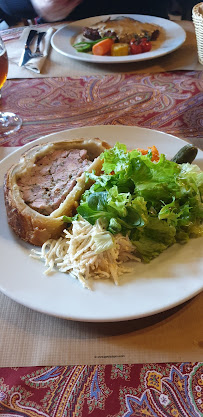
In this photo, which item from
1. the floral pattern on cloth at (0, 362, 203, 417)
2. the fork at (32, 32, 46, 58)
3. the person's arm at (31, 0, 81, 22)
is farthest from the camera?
the person's arm at (31, 0, 81, 22)

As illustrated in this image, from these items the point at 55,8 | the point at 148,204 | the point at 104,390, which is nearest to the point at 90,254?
the point at 148,204

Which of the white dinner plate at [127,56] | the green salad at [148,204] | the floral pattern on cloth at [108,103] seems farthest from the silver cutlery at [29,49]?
the green salad at [148,204]

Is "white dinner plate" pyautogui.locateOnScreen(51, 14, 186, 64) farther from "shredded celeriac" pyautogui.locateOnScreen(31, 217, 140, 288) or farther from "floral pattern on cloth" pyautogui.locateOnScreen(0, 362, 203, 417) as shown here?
"floral pattern on cloth" pyautogui.locateOnScreen(0, 362, 203, 417)

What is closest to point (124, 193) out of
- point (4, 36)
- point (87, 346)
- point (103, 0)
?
point (87, 346)

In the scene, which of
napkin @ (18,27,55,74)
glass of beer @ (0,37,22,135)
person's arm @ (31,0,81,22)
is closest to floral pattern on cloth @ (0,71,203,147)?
glass of beer @ (0,37,22,135)

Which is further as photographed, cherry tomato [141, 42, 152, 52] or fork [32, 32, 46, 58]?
fork [32, 32, 46, 58]

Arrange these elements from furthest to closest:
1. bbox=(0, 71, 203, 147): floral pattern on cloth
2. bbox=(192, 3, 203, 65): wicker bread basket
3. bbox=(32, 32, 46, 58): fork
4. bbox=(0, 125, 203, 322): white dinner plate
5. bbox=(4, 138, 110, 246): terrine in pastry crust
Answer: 1. bbox=(32, 32, 46, 58): fork
2. bbox=(192, 3, 203, 65): wicker bread basket
3. bbox=(0, 71, 203, 147): floral pattern on cloth
4. bbox=(4, 138, 110, 246): terrine in pastry crust
5. bbox=(0, 125, 203, 322): white dinner plate
